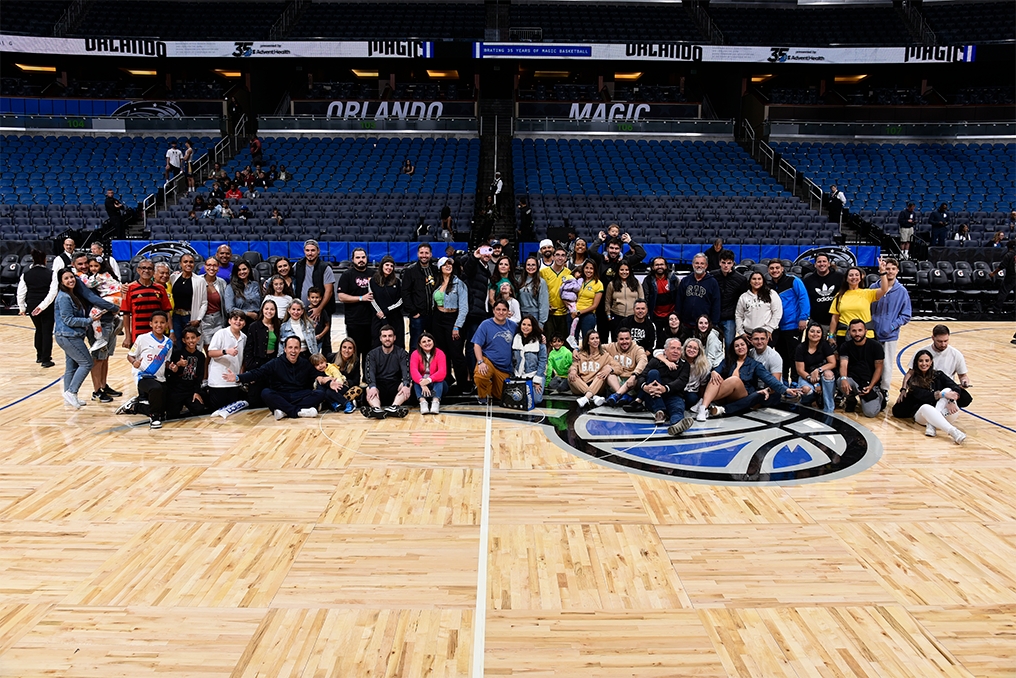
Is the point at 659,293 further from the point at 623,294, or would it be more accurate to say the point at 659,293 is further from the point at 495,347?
the point at 495,347

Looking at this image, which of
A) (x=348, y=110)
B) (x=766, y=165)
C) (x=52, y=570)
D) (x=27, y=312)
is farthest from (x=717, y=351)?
(x=348, y=110)

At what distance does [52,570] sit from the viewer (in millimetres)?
4328

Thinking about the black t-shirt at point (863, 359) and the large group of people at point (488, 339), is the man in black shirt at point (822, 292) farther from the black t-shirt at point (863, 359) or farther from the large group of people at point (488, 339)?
the black t-shirt at point (863, 359)

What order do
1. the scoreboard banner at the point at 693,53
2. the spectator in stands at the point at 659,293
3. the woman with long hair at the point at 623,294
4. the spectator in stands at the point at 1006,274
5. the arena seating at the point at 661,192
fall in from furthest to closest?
the scoreboard banner at the point at 693,53, the arena seating at the point at 661,192, the spectator in stands at the point at 1006,274, the spectator in stands at the point at 659,293, the woman with long hair at the point at 623,294

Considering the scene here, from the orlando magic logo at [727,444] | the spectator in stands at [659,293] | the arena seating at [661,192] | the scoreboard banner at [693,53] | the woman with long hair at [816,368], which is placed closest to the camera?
the orlando magic logo at [727,444]

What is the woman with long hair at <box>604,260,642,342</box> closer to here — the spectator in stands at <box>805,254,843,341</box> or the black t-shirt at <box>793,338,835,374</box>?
the black t-shirt at <box>793,338,835,374</box>

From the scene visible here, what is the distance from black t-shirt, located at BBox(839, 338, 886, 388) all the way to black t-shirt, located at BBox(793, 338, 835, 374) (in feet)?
0.70

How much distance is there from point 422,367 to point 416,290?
921mm

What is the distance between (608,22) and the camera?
2859 cm

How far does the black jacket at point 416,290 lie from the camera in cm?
815

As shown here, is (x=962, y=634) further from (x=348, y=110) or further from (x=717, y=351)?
(x=348, y=110)

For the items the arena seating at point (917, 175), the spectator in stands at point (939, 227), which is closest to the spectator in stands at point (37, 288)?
the spectator in stands at point (939, 227)

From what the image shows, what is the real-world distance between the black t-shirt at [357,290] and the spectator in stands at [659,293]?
3302 mm

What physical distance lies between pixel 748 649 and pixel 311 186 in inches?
784
